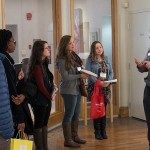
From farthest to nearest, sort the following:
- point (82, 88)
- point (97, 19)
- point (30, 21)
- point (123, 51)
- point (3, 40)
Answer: point (123, 51) < point (97, 19) < point (30, 21) < point (82, 88) < point (3, 40)

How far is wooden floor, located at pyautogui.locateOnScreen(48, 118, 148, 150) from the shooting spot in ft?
16.0

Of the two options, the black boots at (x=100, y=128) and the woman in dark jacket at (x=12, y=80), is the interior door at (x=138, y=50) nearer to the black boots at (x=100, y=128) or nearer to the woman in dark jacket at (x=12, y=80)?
the black boots at (x=100, y=128)

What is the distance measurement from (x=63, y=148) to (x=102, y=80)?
3.57 ft

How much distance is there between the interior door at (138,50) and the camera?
20.9ft

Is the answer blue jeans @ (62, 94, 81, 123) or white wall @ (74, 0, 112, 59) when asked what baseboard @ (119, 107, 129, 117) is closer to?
white wall @ (74, 0, 112, 59)

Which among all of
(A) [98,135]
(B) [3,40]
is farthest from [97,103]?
(B) [3,40]

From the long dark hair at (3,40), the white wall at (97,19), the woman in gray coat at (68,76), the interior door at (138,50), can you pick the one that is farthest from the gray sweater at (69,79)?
the interior door at (138,50)

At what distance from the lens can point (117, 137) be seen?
5.37 m

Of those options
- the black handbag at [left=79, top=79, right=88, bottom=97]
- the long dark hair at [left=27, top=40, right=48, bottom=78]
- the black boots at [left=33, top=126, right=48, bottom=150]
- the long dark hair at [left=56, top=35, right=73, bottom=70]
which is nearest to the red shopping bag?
the black handbag at [left=79, top=79, right=88, bottom=97]

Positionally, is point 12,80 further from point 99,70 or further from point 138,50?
point 138,50

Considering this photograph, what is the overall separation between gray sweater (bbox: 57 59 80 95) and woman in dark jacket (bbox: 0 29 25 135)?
1218mm

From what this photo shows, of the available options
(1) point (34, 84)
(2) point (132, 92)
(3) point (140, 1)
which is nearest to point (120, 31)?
(3) point (140, 1)

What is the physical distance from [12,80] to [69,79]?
1.66m

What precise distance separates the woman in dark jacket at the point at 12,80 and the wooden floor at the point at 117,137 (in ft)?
5.67
